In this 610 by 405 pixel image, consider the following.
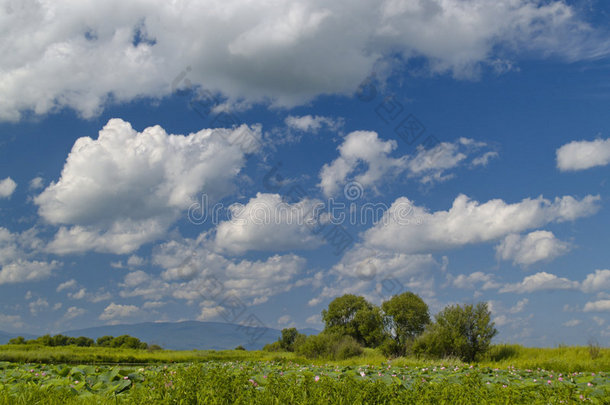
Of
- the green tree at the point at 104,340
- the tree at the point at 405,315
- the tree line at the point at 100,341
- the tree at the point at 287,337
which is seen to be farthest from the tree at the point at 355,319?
the green tree at the point at 104,340

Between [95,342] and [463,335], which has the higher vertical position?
[463,335]

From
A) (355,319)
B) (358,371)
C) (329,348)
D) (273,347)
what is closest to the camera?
(358,371)

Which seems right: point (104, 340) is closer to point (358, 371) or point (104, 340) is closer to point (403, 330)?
point (403, 330)

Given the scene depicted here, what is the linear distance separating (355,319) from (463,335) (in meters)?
24.1

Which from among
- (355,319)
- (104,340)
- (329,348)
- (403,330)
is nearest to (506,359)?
(403,330)

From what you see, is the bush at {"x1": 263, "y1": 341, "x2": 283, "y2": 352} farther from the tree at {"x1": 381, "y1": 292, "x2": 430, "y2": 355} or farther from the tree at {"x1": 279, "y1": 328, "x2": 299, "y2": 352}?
the tree at {"x1": 381, "y1": 292, "x2": 430, "y2": 355}

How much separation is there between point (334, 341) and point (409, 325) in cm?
781

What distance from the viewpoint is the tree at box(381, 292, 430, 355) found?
39.1 m

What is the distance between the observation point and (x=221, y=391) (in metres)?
6.05

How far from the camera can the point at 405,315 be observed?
4066 centimetres

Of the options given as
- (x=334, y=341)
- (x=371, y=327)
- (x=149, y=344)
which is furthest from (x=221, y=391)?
(x=149, y=344)

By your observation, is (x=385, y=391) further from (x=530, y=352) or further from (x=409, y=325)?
(x=409, y=325)

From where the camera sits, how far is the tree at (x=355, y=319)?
169ft

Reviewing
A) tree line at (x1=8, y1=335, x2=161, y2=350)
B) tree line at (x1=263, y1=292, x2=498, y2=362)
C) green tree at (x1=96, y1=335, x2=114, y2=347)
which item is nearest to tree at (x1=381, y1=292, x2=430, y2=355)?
tree line at (x1=263, y1=292, x2=498, y2=362)
